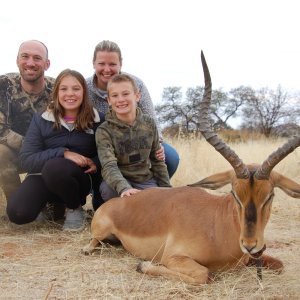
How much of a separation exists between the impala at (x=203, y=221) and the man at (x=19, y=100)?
6.40 feet

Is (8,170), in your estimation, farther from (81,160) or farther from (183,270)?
(183,270)

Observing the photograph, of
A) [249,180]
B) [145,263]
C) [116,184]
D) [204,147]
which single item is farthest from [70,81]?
[204,147]

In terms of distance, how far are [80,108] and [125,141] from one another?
2.52 ft

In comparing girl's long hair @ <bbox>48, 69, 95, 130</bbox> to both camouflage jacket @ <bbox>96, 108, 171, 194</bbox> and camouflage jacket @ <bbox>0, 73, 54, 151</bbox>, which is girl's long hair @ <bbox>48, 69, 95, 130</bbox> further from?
camouflage jacket @ <bbox>0, 73, 54, 151</bbox>

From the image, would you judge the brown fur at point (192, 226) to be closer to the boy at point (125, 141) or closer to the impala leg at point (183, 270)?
the impala leg at point (183, 270)

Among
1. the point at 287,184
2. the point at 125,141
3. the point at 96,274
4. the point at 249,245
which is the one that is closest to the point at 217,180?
the point at 287,184

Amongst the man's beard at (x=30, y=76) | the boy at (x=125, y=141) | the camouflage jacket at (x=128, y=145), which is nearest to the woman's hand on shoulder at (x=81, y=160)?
the boy at (x=125, y=141)

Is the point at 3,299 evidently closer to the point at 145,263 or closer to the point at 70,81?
the point at 145,263

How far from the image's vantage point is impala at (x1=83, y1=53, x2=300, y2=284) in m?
3.82

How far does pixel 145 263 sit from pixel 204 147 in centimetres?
860

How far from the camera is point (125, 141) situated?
18.8 ft

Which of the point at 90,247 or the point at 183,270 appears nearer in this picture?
the point at 183,270

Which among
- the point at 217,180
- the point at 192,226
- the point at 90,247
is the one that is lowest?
the point at 90,247

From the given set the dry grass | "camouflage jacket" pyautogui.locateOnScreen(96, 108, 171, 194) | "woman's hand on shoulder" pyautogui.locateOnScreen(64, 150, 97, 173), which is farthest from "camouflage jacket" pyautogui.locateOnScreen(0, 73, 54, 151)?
"camouflage jacket" pyautogui.locateOnScreen(96, 108, 171, 194)
